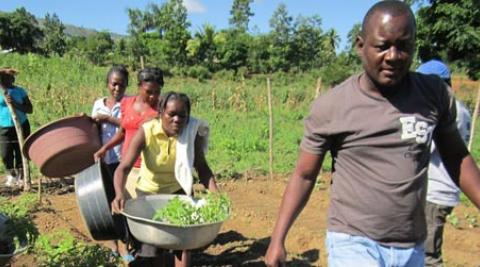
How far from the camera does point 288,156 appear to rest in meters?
10.5

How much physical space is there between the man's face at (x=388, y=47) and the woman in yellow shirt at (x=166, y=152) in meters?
1.63

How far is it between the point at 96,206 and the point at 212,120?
11905 mm

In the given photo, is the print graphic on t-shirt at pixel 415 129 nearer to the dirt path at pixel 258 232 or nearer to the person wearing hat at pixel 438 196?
the person wearing hat at pixel 438 196

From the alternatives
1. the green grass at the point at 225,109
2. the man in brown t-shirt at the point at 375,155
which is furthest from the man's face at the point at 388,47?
the green grass at the point at 225,109

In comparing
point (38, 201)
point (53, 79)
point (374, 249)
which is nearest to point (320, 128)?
point (374, 249)

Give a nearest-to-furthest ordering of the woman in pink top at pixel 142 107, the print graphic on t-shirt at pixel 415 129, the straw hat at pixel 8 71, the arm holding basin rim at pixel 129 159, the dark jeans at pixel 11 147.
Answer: the print graphic on t-shirt at pixel 415 129 < the arm holding basin rim at pixel 129 159 < the woman in pink top at pixel 142 107 < the straw hat at pixel 8 71 < the dark jeans at pixel 11 147

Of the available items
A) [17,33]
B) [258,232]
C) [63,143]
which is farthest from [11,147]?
[17,33]

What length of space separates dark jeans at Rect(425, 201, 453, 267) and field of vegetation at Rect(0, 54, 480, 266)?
1996 mm

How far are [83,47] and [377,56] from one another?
3997cm

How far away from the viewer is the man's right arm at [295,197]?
77.5 inches

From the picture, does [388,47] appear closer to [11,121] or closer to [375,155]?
[375,155]

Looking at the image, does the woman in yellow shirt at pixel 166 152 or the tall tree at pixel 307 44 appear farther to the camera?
the tall tree at pixel 307 44

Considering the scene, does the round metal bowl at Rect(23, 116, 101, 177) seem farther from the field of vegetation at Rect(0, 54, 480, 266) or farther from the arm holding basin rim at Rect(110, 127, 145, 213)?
the arm holding basin rim at Rect(110, 127, 145, 213)

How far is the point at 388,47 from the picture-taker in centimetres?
178
